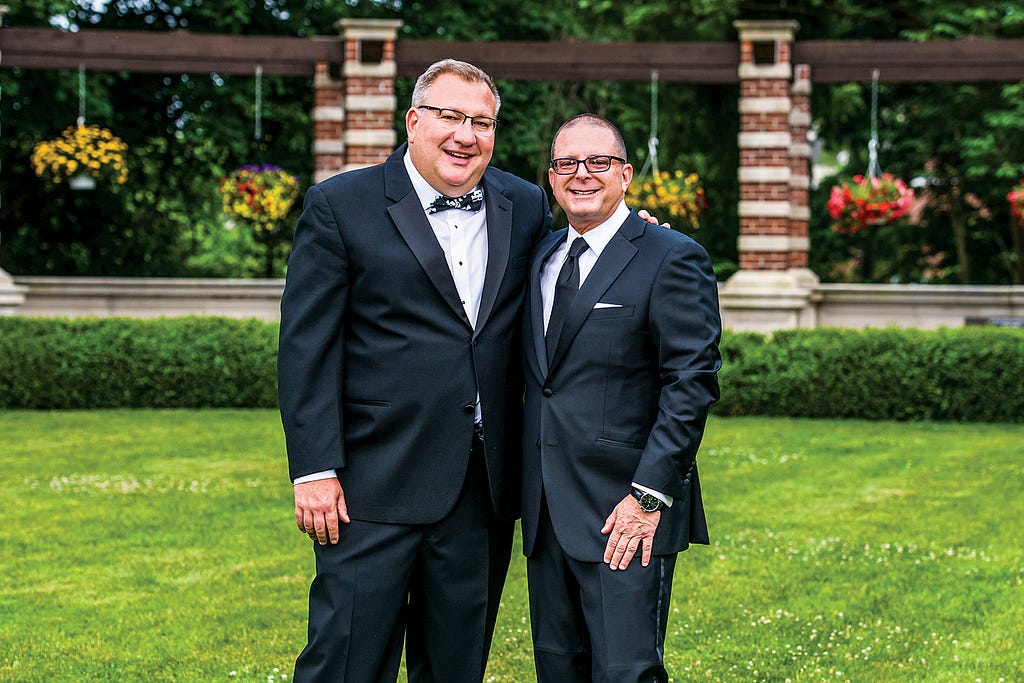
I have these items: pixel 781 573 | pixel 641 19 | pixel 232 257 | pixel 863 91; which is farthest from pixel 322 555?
pixel 232 257

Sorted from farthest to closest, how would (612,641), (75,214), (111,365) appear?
(75,214) → (111,365) → (612,641)

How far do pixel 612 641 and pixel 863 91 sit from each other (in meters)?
23.2

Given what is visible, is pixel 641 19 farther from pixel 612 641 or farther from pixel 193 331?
pixel 612 641

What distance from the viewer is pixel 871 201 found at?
1645cm

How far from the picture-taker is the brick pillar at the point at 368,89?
1780cm

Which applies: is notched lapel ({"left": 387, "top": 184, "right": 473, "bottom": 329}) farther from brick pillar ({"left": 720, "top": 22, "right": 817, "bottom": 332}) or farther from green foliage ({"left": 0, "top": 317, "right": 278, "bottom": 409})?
brick pillar ({"left": 720, "top": 22, "right": 817, "bottom": 332})

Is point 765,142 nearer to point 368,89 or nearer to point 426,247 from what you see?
point 368,89

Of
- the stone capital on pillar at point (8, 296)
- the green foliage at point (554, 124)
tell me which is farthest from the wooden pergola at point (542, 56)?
the green foliage at point (554, 124)

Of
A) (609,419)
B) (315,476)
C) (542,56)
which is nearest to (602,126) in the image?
(609,419)

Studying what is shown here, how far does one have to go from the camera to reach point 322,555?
14.2 feet

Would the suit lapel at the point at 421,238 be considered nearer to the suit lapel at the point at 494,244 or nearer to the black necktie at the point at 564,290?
the suit lapel at the point at 494,244

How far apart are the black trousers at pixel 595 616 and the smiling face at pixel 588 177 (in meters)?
0.99

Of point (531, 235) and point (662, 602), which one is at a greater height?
point (531, 235)

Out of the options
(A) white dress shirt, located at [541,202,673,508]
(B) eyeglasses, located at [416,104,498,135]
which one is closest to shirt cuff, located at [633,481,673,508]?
(A) white dress shirt, located at [541,202,673,508]
